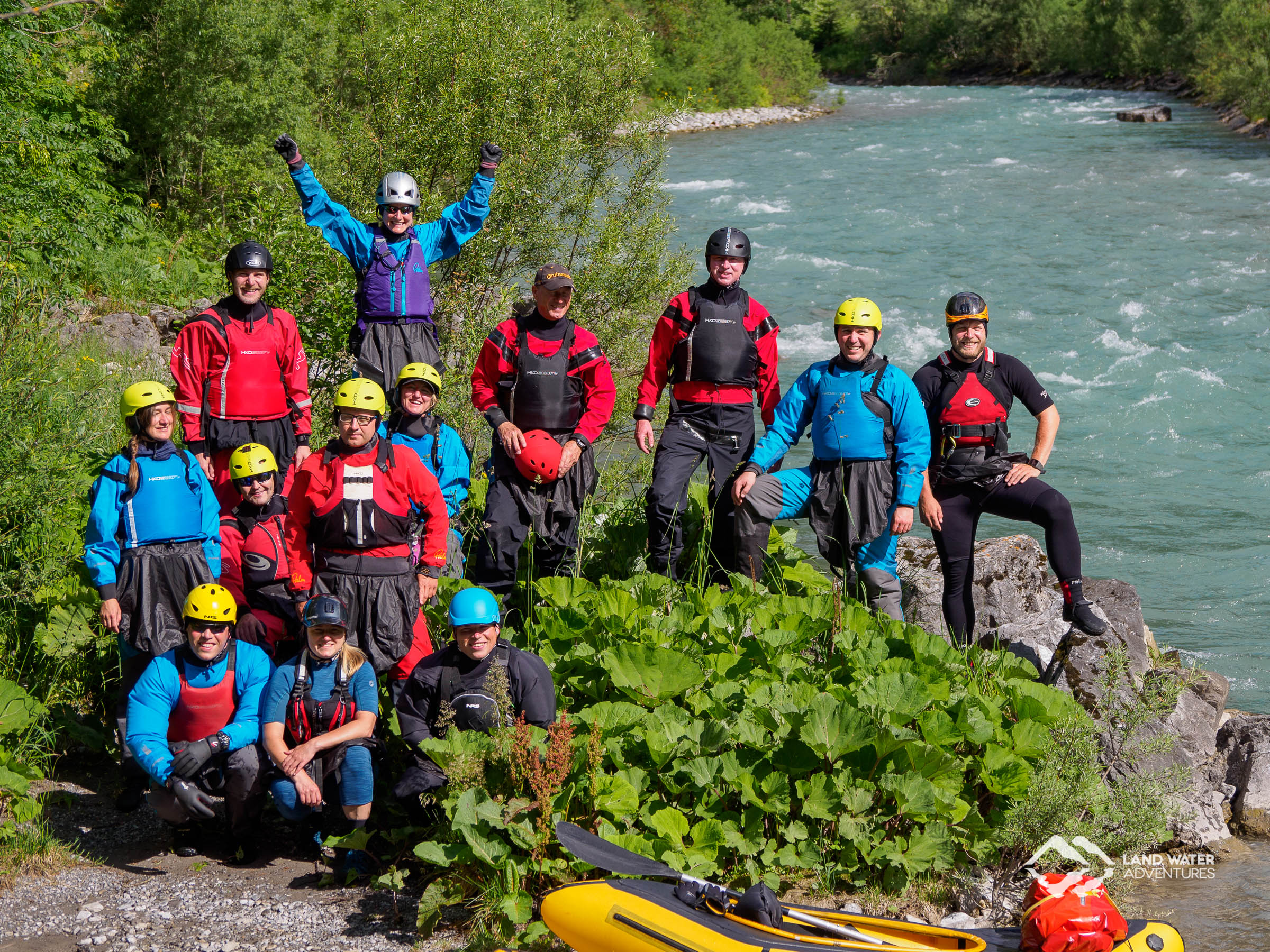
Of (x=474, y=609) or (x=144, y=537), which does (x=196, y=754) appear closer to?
(x=144, y=537)

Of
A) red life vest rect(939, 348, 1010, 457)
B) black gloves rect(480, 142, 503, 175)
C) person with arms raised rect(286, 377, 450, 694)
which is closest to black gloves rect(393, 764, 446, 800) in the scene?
person with arms raised rect(286, 377, 450, 694)

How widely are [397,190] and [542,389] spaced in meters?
1.53

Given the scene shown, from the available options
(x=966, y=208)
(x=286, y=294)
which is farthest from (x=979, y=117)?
(x=286, y=294)

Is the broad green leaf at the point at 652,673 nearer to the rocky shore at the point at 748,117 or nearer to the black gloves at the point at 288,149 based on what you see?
the black gloves at the point at 288,149

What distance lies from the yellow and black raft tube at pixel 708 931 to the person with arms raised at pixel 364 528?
1.65 metres

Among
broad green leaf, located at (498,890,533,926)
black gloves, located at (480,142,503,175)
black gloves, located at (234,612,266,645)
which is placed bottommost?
broad green leaf, located at (498,890,533,926)

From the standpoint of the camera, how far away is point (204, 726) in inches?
203

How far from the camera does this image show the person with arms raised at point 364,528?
539 cm

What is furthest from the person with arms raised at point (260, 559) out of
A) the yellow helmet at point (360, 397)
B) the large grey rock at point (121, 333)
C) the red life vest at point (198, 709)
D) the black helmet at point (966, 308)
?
the large grey rock at point (121, 333)

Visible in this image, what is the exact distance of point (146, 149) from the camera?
17.6 m

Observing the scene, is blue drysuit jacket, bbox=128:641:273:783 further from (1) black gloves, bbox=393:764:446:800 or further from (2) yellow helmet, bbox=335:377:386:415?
(2) yellow helmet, bbox=335:377:386:415

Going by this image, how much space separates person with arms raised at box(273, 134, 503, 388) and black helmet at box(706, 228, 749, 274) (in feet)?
4.70

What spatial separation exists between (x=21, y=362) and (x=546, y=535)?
404cm
